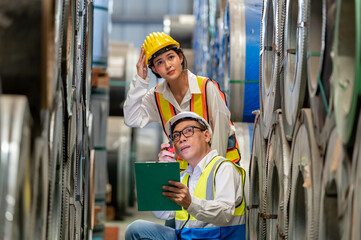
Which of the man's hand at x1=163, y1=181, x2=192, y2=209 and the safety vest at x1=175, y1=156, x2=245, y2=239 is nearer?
the man's hand at x1=163, y1=181, x2=192, y2=209

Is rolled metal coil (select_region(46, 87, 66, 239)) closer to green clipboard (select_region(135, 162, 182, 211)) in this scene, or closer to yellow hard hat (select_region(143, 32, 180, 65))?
green clipboard (select_region(135, 162, 182, 211))

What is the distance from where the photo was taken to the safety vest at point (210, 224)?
12.0 ft

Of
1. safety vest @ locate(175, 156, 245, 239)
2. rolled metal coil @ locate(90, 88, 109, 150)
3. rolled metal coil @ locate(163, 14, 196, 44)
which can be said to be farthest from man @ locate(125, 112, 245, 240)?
rolled metal coil @ locate(163, 14, 196, 44)

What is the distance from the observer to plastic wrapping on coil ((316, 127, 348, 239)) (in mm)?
1938

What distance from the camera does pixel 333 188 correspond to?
2.09 meters

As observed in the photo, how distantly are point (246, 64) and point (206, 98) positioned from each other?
1126 mm

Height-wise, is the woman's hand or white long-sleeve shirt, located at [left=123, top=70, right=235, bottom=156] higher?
the woman's hand

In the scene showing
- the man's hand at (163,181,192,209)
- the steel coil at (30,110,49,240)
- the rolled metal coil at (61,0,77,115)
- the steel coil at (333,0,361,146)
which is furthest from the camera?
the man's hand at (163,181,192,209)

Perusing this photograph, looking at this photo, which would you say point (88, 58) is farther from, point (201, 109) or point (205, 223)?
point (205, 223)

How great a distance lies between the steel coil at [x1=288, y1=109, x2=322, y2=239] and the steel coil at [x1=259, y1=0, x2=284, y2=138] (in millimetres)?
656

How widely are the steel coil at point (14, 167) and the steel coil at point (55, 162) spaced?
50 centimetres

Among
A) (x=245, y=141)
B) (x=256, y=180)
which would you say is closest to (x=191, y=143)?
(x=256, y=180)

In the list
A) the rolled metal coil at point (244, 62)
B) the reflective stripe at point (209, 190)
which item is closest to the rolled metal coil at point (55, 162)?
the reflective stripe at point (209, 190)

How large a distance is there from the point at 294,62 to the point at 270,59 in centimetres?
103
